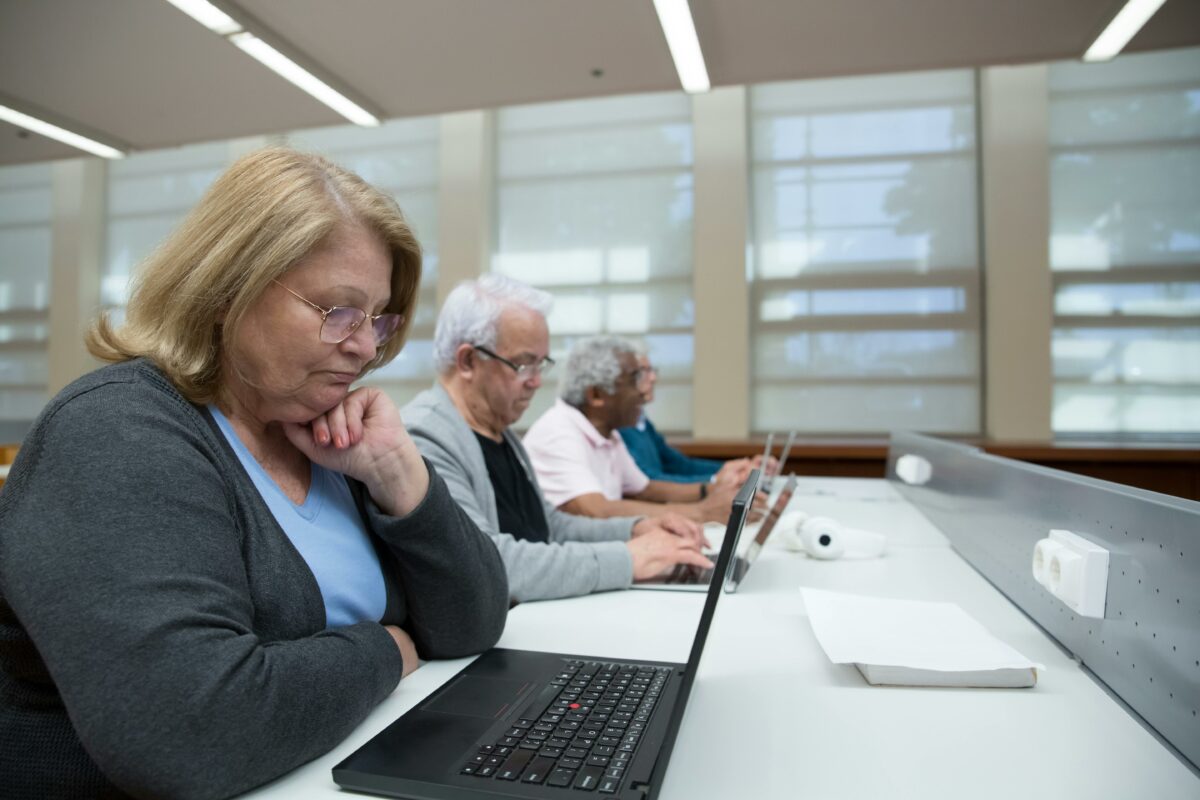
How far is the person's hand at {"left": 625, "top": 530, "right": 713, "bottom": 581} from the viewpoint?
1591 millimetres

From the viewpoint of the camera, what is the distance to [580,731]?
0.81 metres

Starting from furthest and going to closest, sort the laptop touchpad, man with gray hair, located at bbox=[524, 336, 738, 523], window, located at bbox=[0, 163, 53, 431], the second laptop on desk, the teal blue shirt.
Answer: window, located at bbox=[0, 163, 53, 431]
the teal blue shirt
man with gray hair, located at bbox=[524, 336, 738, 523]
the second laptop on desk
the laptop touchpad

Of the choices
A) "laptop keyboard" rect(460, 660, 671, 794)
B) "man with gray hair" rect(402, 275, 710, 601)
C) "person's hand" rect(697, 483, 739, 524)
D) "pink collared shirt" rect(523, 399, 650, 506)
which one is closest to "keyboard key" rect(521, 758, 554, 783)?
"laptop keyboard" rect(460, 660, 671, 794)

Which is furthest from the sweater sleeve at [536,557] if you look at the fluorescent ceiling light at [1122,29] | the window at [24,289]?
the window at [24,289]

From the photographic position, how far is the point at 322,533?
38.9 inches

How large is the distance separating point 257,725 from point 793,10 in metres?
3.27

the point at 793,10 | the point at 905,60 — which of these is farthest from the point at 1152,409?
the point at 793,10

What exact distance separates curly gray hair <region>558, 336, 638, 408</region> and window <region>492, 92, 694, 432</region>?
8.69 ft

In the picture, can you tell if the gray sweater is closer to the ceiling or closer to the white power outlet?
the white power outlet

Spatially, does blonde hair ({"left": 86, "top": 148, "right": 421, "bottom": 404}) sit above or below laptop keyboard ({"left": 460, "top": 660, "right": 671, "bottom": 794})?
above

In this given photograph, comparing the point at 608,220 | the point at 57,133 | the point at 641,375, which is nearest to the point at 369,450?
the point at 641,375

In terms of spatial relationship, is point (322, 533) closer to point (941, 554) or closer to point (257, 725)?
point (257, 725)

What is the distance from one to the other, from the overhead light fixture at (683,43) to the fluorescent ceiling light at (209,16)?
69.5 inches

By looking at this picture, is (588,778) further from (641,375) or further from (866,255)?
(866,255)
